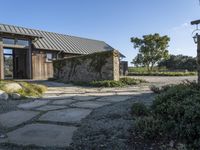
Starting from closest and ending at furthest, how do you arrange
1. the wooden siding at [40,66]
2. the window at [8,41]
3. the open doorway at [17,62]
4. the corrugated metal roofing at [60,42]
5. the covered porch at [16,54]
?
the covered porch at [16,54], the window at [8,41], the wooden siding at [40,66], the corrugated metal roofing at [60,42], the open doorway at [17,62]

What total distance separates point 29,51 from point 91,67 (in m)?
6.59

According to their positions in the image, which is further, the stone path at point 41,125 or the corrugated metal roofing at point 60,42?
the corrugated metal roofing at point 60,42

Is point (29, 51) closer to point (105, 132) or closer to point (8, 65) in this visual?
point (8, 65)

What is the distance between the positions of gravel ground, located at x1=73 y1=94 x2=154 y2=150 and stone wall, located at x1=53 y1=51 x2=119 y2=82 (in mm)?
6714

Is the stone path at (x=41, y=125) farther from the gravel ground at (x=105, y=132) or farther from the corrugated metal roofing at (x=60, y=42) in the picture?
the corrugated metal roofing at (x=60, y=42)

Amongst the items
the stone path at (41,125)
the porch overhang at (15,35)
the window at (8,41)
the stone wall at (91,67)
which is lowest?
the stone path at (41,125)

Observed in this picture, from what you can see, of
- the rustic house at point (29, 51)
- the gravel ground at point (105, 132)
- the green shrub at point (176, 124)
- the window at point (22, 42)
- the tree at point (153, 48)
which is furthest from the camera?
the tree at point (153, 48)

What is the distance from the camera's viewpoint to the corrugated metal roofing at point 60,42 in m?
16.6

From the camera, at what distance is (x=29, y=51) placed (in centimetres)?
1591

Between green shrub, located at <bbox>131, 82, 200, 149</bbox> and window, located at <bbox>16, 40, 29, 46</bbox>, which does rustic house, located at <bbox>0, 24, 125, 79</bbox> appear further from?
green shrub, located at <bbox>131, 82, 200, 149</bbox>

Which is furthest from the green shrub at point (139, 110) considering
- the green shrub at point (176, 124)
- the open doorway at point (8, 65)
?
the open doorway at point (8, 65)

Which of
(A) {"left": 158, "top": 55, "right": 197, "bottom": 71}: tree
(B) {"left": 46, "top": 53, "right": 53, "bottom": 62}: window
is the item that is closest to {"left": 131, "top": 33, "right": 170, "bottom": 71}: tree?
(A) {"left": 158, "top": 55, "right": 197, "bottom": 71}: tree

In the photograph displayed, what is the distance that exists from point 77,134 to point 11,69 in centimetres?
1818

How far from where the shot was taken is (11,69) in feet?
63.2
